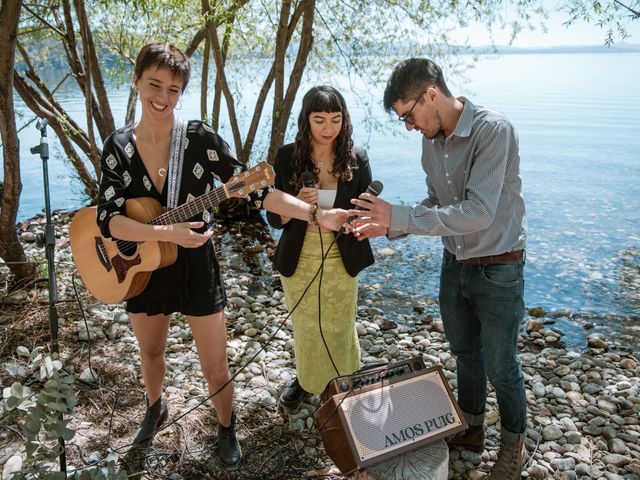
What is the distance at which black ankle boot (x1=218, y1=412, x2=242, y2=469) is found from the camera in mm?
2863

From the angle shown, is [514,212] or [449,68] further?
[449,68]

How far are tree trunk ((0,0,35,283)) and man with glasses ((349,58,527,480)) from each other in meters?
3.30

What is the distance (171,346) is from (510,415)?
2.73 meters

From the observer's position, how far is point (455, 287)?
273 cm

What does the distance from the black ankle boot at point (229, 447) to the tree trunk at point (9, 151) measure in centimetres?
295

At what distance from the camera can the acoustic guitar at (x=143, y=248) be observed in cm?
251

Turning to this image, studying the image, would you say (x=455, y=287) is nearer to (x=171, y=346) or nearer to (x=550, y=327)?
(x=171, y=346)

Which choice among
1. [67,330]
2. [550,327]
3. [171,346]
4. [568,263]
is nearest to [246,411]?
[171,346]

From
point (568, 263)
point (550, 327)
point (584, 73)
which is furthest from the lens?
point (584, 73)

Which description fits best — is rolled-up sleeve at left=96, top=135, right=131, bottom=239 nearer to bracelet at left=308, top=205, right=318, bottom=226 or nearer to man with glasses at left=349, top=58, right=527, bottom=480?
bracelet at left=308, top=205, right=318, bottom=226

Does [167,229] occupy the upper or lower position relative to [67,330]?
upper

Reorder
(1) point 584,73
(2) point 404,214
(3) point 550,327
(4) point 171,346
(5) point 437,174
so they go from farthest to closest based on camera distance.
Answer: (1) point 584,73
(3) point 550,327
(4) point 171,346
(5) point 437,174
(2) point 404,214

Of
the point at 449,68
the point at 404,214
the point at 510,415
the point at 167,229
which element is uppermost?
the point at 449,68

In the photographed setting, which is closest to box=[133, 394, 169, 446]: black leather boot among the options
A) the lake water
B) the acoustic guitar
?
the acoustic guitar
